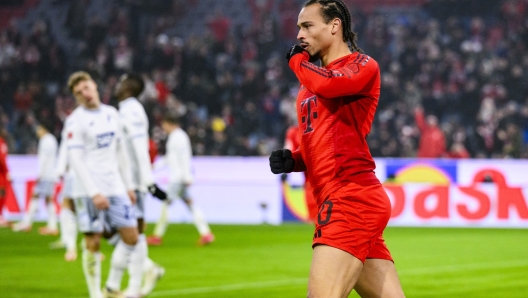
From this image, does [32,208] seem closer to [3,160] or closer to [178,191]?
[3,160]

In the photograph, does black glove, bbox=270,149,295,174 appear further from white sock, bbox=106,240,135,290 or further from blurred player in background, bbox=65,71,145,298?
white sock, bbox=106,240,135,290

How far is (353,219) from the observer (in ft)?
13.1

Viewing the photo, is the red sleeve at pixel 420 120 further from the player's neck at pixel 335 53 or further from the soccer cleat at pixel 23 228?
the player's neck at pixel 335 53

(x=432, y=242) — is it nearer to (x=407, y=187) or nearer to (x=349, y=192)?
(x=407, y=187)

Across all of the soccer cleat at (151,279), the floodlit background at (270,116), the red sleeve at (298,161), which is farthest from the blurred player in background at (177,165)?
the red sleeve at (298,161)

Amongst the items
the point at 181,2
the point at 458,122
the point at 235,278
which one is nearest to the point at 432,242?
the point at 235,278

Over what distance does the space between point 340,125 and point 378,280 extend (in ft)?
2.74

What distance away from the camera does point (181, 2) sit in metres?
26.7

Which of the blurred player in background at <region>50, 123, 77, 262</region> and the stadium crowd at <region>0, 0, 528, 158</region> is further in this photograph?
the stadium crowd at <region>0, 0, 528, 158</region>

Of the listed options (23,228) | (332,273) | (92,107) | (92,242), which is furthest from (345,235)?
(23,228)

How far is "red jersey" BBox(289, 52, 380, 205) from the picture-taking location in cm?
402

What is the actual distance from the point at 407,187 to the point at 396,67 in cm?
644

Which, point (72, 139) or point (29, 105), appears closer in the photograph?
point (72, 139)

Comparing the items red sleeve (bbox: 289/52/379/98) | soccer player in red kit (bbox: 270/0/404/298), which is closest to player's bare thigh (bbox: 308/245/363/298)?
soccer player in red kit (bbox: 270/0/404/298)
